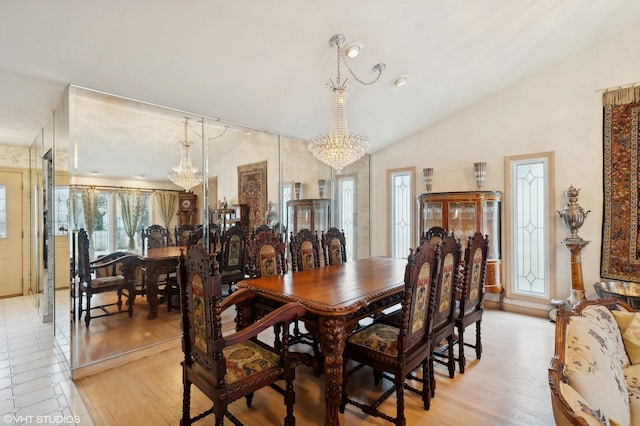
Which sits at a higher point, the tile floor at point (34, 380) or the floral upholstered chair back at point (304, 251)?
the floral upholstered chair back at point (304, 251)

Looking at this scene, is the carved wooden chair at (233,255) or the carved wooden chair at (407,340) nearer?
the carved wooden chair at (407,340)

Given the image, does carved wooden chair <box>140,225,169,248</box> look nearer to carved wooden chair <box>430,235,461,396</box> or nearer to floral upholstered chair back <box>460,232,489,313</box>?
carved wooden chair <box>430,235,461,396</box>

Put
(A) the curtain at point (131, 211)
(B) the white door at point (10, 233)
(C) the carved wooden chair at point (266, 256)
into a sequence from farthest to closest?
(B) the white door at point (10, 233)
(A) the curtain at point (131, 211)
(C) the carved wooden chair at point (266, 256)

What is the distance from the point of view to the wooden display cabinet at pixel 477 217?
13.8 ft

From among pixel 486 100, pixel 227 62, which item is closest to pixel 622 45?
pixel 486 100

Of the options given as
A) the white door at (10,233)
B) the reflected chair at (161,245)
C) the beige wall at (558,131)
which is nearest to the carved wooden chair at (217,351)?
the reflected chair at (161,245)

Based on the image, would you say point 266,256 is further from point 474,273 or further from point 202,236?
point 474,273

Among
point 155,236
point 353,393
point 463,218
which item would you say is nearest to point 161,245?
point 155,236

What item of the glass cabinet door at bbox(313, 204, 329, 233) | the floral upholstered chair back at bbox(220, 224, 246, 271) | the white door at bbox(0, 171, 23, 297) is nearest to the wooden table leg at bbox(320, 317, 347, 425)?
the floral upholstered chair back at bbox(220, 224, 246, 271)

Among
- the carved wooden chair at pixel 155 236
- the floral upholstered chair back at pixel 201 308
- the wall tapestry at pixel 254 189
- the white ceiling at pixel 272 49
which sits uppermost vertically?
the white ceiling at pixel 272 49

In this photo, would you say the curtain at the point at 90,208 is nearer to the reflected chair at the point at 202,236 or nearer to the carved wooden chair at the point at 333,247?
the reflected chair at the point at 202,236

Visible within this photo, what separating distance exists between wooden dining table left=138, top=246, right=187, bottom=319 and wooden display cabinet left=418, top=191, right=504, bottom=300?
345cm

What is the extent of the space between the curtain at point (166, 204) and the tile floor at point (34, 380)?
159 cm

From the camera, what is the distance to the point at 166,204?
3297mm
